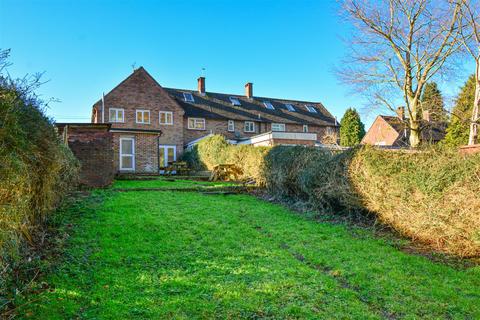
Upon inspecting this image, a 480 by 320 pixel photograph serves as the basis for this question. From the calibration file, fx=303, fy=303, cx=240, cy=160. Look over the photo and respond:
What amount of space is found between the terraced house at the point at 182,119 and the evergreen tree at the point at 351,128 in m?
3.07

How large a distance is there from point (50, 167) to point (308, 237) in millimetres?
4844

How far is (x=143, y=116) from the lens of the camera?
2669cm

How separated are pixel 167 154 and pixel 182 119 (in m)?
3.71

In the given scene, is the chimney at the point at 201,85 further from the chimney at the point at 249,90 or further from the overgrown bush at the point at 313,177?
the overgrown bush at the point at 313,177

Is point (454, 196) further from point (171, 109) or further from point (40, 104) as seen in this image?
point (171, 109)

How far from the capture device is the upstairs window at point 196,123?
97.6ft

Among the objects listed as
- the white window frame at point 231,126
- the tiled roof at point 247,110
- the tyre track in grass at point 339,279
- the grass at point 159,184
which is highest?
the tiled roof at point 247,110

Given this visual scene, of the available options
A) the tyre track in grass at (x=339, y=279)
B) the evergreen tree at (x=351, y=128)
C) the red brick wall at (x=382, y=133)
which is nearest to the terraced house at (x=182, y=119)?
the evergreen tree at (x=351, y=128)

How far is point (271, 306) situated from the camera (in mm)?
3199

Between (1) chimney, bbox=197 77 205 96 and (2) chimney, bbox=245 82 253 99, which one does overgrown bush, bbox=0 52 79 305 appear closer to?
(1) chimney, bbox=197 77 205 96

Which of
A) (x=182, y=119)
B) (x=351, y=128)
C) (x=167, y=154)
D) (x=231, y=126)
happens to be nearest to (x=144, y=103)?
(x=182, y=119)

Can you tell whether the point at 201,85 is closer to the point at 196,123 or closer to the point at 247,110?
the point at 247,110

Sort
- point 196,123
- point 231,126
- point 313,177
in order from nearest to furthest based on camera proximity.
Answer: point 313,177 → point 196,123 → point 231,126

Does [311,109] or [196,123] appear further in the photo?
[311,109]
